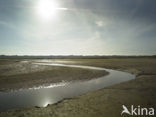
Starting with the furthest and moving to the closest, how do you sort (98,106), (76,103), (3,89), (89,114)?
1. (3,89)
2. (76,103)
3. (98,106)
4. (89,114)

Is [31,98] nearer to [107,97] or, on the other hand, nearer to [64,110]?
[64,110]

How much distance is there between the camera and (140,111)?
7.75m

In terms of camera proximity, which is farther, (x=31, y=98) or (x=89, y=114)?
(x=31, y=98)

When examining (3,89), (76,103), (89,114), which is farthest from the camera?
(3,89)

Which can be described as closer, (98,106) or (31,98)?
(98,106)

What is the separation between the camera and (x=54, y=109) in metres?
8.22

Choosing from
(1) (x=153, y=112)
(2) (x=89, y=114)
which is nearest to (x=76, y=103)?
(2) (x=89, y=114)

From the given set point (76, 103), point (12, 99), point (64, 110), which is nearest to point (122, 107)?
point (76, 103)

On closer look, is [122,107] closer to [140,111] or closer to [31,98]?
[140,111]

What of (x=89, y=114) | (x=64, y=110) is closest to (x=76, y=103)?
(x=64, y=110)

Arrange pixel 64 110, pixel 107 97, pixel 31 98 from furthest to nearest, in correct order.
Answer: pixel 31 98 → pixel 107 97 → pixel 64 110

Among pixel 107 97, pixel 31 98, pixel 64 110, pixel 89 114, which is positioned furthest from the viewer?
pixel 31 98

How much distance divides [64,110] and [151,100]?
6.98 m

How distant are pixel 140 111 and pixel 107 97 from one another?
3093 mm
